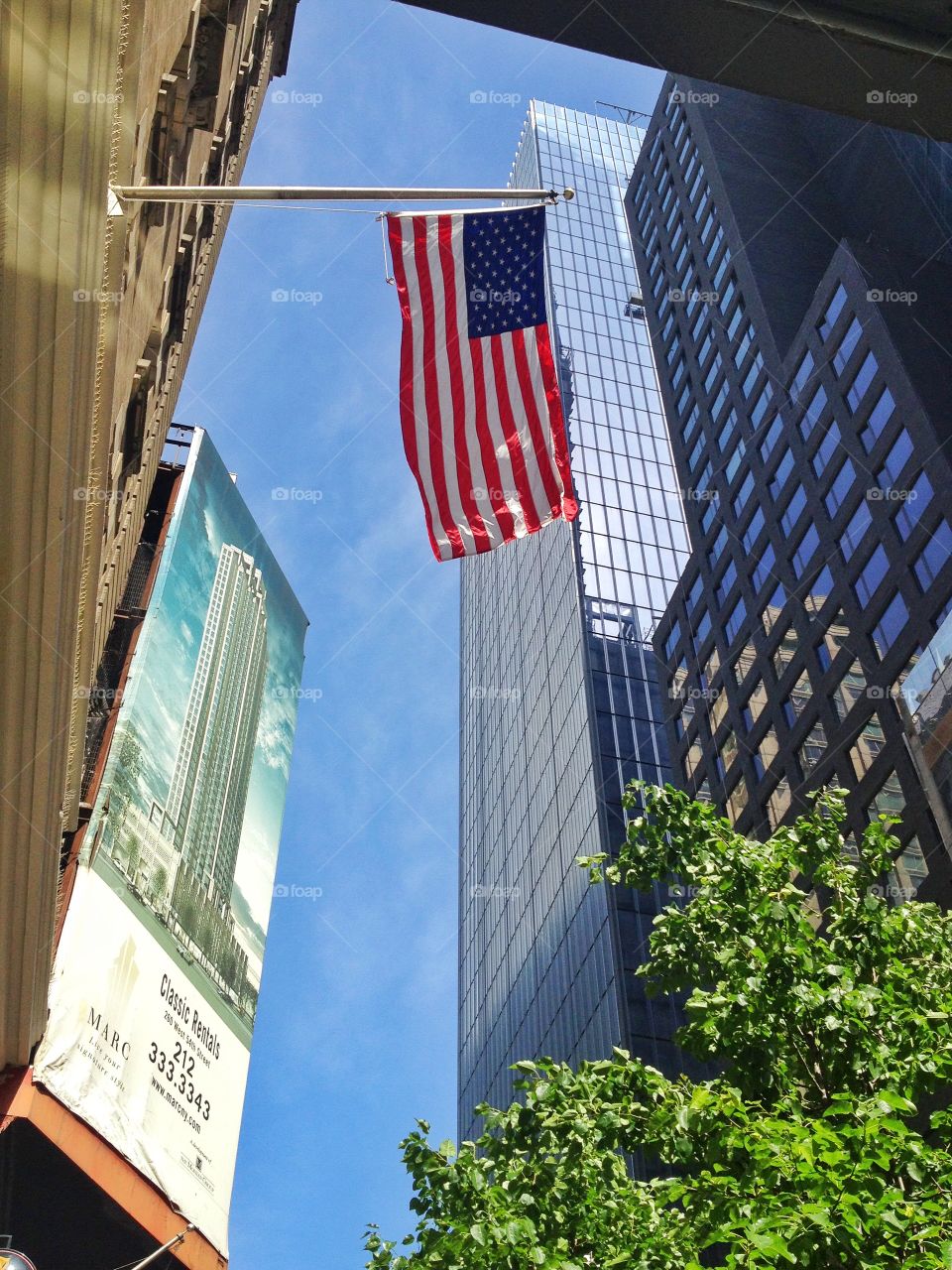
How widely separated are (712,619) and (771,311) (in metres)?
15.5

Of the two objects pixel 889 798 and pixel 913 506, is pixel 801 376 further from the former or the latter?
pixel 889 798

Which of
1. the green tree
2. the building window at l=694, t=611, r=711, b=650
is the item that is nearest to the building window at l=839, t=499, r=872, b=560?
the building window at l=694, t=611, r=711, b=650

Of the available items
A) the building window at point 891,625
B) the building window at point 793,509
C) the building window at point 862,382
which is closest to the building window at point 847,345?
the building window at point 862,382

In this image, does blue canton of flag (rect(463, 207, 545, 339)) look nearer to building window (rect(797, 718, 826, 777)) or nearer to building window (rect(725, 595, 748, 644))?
building window (rect(797, 718, 826, 777))

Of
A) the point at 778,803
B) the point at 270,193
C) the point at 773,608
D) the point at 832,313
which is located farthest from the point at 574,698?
the point at 270,193

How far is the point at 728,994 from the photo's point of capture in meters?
11.2

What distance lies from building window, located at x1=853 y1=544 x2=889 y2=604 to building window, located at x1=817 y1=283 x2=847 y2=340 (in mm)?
12333

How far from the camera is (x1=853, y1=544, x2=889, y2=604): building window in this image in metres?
41.4

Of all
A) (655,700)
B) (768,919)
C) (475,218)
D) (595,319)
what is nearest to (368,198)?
(475,218)

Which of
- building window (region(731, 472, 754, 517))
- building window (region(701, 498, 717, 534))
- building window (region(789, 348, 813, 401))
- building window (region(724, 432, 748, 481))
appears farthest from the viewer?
building window (region(701, 498, 717, 534))

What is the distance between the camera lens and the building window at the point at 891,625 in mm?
39656

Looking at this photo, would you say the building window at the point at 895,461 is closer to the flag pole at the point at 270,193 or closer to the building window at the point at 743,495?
the building window at the point at 743,495

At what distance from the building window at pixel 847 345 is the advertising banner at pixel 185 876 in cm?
2558

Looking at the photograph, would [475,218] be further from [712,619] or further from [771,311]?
[771,311]
